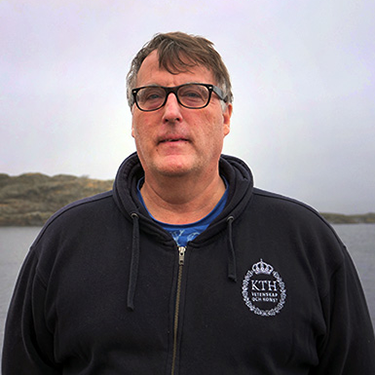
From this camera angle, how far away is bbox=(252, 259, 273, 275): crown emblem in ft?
6.55

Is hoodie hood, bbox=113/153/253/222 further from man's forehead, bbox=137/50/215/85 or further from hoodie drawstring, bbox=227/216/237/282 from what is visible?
man's forehead, bbox=137/50/215/85

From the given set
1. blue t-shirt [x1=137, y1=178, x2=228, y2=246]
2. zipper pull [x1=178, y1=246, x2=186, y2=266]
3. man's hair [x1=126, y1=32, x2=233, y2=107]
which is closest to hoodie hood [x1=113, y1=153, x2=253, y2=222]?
blue t-shirt [x1=137, y1=178, x2=228, y2=246]

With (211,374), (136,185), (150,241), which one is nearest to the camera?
(211,374)

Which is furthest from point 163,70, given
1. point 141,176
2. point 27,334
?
point 27,334

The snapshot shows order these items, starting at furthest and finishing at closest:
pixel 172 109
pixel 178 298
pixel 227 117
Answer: pixel 227 117
pixel 172 109
pixel 178 298

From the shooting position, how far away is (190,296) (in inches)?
75.5

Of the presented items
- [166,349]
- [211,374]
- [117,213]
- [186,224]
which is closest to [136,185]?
[117,213]

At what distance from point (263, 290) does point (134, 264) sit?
624 millimetres

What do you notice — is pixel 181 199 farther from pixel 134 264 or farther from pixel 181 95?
pixel 181 95

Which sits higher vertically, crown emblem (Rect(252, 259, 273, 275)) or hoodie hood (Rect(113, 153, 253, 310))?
hoodie hood (Rect(113, 153, 253, 310))

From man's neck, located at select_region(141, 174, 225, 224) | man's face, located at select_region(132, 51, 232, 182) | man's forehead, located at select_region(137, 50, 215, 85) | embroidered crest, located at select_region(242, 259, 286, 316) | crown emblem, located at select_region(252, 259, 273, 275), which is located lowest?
embroidered crest, located at select_region(242, 259, 286, 316)

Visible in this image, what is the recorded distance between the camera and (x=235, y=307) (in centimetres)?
191

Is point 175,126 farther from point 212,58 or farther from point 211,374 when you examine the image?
point 211,374

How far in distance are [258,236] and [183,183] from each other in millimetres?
467
